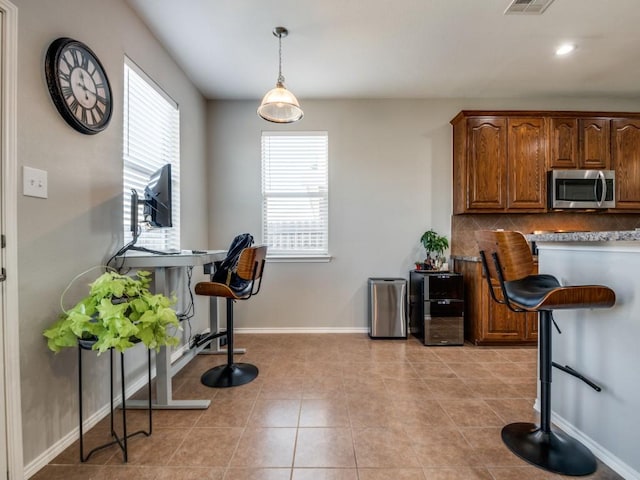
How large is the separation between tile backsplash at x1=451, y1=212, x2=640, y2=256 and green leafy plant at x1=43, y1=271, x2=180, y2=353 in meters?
3.31

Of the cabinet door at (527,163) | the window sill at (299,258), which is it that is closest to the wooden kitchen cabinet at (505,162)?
the cabinet door at (527,163)

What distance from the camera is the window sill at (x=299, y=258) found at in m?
3.74

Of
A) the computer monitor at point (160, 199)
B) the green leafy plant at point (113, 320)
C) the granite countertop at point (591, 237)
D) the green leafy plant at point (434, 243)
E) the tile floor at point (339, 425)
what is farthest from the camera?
the green leafy plant at point (434, 243)

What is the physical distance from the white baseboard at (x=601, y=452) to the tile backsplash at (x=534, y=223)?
7.10 ft

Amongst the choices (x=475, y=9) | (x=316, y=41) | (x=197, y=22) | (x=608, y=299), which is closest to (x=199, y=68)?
(x=197, y=22)

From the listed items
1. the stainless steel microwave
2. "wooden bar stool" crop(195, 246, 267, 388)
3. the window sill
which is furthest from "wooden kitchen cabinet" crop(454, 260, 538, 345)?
"wooden bar stool" crop(195, 246, 267, 388)

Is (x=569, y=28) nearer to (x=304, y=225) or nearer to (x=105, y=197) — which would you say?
(x=304, y=225)

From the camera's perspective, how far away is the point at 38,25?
1508 mm

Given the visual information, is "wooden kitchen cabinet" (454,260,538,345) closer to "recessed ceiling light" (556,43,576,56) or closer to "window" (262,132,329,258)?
"window" (262,132,329,258)

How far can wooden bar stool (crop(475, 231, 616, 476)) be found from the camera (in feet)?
4.62

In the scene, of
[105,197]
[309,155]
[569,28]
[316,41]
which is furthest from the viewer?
[309,155]

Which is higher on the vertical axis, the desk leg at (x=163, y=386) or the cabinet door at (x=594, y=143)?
the cabinet door at (x=594, y=143)

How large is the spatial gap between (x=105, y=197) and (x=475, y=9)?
2.89m

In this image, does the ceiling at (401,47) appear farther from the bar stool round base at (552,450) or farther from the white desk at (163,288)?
the bar stool round base at (552,450)
